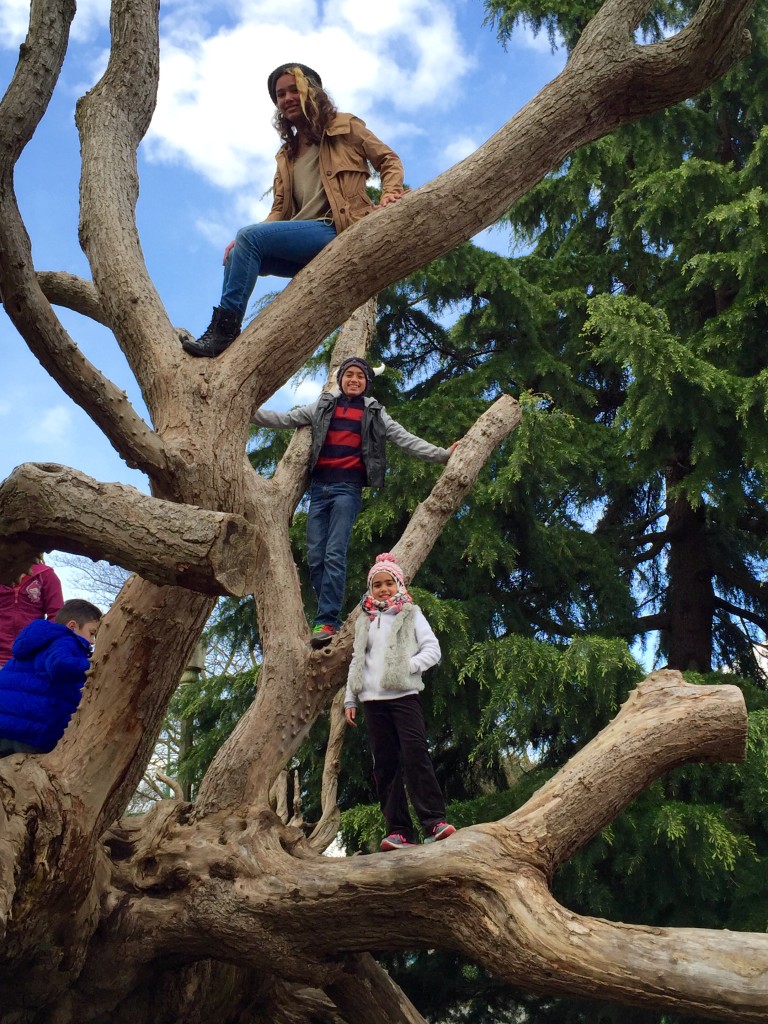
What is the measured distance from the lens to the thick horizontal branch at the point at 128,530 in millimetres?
3258

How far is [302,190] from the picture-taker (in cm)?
521

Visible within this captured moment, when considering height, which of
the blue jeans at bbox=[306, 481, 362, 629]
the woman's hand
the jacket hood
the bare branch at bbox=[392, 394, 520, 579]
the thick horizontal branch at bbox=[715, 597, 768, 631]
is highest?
the thick horizontal branch at bbox=[715, 597, 768, 631]

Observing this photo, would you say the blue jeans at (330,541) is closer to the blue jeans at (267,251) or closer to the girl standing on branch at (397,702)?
the girl standing on branch at (397,702)

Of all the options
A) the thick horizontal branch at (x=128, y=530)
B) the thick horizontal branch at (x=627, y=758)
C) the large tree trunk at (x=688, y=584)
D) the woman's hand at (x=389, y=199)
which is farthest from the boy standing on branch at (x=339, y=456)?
the large tree trunk at (x=688, y=584)

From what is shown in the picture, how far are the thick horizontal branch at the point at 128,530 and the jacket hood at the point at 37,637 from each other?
36.7 inches

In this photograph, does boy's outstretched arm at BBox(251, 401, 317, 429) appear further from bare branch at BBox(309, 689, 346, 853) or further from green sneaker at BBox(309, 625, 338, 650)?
bare branch at BBox(309, 689, 346, 853)

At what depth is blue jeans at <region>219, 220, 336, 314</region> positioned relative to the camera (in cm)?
486

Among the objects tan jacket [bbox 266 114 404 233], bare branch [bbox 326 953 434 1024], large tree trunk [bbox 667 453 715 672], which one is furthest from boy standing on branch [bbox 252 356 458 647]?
large tree trunk [bbox 667 453 715 672]

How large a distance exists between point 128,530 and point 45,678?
64.5 inches

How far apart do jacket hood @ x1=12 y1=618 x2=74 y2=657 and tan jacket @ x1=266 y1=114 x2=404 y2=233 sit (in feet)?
7.60

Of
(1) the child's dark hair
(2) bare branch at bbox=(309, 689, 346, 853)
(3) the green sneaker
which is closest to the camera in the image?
(1) the child's dark hair

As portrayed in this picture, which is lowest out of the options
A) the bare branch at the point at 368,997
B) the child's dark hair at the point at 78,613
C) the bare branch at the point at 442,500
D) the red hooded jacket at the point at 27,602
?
the bare branch at the point at 368,997

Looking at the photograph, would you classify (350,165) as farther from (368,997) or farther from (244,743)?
(368,997)

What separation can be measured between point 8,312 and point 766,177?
7073 millimetres
